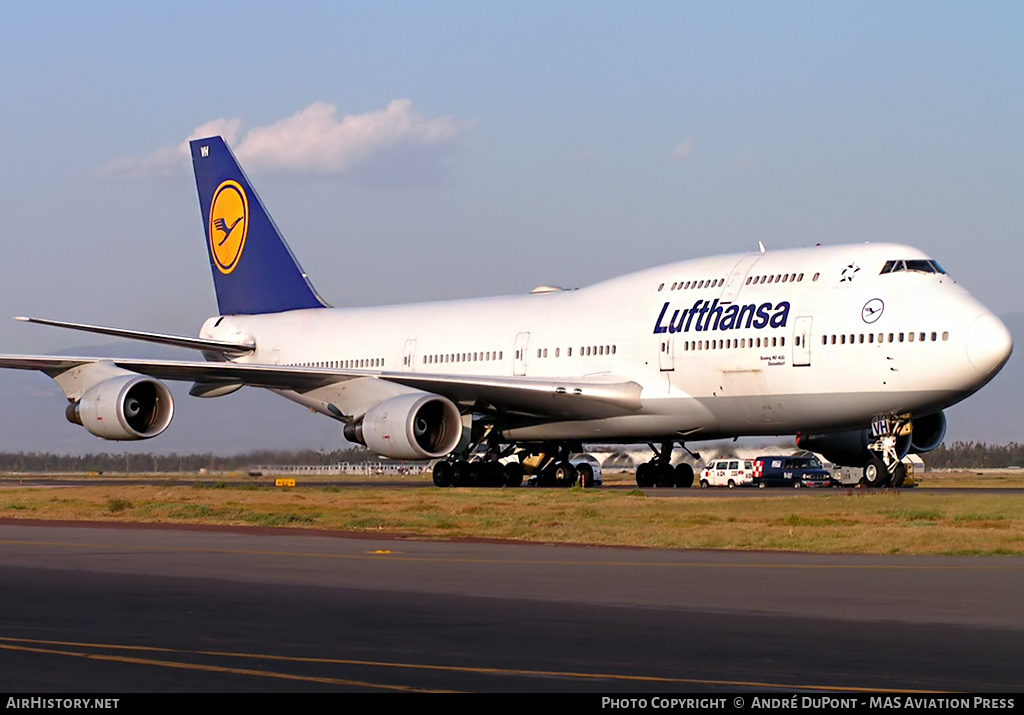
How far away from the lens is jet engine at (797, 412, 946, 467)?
3528 cm

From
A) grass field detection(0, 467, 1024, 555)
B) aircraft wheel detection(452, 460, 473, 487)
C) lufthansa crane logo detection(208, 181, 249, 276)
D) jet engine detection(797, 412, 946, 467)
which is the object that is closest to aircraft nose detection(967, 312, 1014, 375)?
grass field detection(0, 467, 1024, 555)

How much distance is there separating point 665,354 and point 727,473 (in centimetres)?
1925

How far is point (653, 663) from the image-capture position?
8.72 metres

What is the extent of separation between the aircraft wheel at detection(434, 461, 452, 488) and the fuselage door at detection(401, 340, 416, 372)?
4556mm

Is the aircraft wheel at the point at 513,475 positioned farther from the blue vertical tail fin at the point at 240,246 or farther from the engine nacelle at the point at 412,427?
the blue vertical tail fin at the point at 240,246

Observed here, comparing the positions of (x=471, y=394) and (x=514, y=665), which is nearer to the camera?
(x=514, y=665)

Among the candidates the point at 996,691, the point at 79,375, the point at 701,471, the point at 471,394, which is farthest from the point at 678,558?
the point at 701,471

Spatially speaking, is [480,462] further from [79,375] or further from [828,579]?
[828,579]

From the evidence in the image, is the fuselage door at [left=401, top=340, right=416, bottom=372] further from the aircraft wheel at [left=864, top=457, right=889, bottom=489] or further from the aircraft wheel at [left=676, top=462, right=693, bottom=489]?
the aircraft wheel at [left=864, top=457, right=889, bottom=489]

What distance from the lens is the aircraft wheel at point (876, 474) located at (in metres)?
31.2

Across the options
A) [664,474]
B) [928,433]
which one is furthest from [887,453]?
[664,474]

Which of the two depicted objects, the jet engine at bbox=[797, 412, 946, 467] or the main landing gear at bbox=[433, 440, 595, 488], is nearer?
the jet engine at bbox=[797, 412, 946, 467]

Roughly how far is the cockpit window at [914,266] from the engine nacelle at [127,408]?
16.1 metres
